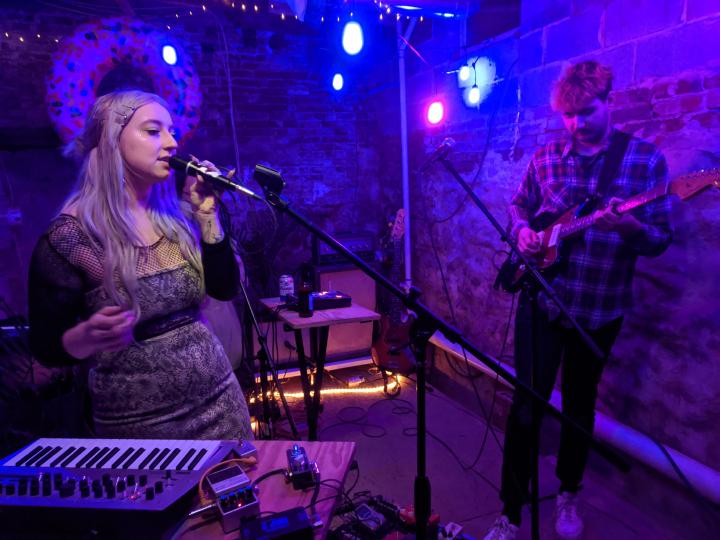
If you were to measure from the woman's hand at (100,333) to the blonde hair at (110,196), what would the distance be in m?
0.10

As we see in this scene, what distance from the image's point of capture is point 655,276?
7.39 feet

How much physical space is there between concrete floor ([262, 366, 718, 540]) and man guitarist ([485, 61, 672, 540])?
0.30 metres

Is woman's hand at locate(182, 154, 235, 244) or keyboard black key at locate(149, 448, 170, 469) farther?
woman's hand at locate(182, 154, 235, 244)

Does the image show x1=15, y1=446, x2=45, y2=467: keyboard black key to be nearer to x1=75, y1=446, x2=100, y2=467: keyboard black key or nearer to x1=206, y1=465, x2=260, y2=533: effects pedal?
x1=75, y1=446, x2=100, y2=467: keyboard black key

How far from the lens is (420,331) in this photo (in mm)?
1163

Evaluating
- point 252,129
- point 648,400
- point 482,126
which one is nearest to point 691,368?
point 648,400

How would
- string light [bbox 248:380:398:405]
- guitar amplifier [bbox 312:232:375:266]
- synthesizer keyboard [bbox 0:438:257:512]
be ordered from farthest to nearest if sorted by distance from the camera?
1. guitar amplifier [bbox 312:232:375:266]
2. string light [bbox 248:380:398:405]
3. synthesizer keyboard [bbox 0:438:257:512]

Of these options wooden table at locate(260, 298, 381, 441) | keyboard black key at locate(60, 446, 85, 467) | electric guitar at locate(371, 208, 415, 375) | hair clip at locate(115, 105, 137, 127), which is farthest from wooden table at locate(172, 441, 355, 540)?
electric guitar at locate(371, 208, 415, 375)

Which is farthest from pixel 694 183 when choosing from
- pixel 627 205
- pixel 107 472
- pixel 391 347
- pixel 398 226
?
pixel 398 226

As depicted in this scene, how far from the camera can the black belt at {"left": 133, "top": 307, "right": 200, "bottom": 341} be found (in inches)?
52.4

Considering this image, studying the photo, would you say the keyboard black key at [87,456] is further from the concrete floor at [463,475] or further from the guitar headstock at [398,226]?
the guitar headstock at [398,226]

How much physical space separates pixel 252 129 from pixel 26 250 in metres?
2.14

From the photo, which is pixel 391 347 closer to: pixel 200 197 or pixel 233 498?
pixel 200 197

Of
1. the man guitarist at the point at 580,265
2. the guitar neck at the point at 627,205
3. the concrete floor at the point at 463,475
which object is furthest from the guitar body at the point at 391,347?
the guitar neck at the point at 627,205
